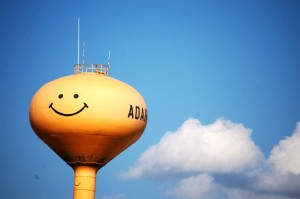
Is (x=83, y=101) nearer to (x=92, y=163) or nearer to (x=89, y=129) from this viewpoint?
(x=89, y=129)

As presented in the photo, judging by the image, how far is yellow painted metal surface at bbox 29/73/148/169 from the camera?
33.5 m

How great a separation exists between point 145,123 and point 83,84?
4478mm

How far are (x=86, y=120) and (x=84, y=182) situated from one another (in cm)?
433

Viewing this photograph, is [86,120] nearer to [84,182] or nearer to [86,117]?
[86,117]

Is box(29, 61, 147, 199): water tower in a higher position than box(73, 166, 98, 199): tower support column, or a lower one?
higher

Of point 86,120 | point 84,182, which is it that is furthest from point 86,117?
point 84,182

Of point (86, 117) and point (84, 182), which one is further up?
point (86, 117)

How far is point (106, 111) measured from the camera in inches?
1329

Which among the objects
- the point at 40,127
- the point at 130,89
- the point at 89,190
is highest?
the point at 130,89

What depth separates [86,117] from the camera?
33.4m

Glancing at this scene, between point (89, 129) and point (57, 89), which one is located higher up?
point (57, 89)

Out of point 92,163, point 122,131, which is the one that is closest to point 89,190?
point 92,163

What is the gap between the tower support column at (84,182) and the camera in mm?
35875

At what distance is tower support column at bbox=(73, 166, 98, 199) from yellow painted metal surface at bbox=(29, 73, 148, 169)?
0.41m
